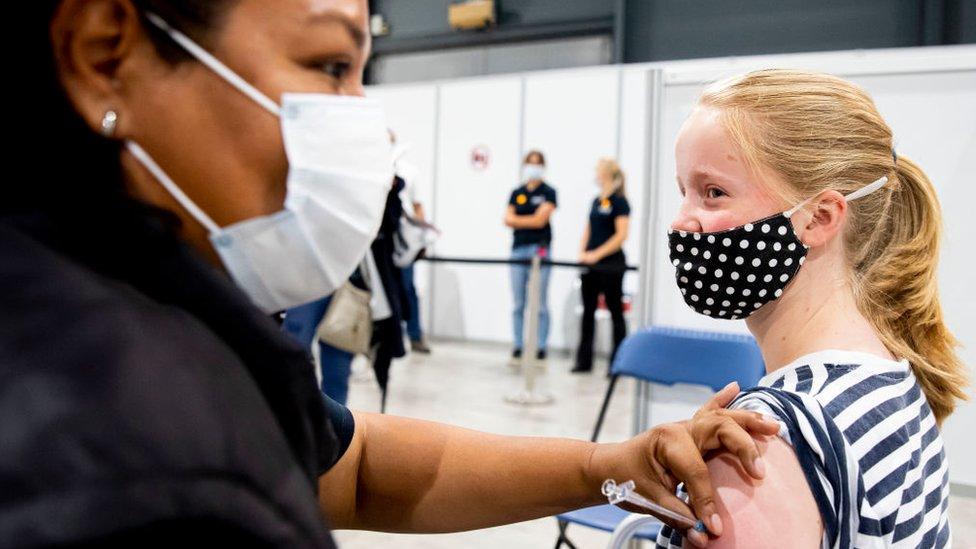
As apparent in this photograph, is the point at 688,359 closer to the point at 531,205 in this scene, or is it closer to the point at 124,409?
the point at 124,409

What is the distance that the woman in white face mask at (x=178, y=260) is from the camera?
0.39 m

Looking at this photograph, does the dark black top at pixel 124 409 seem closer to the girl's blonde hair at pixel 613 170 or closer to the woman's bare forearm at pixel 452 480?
the woman's bare forearm at pixel 452 480

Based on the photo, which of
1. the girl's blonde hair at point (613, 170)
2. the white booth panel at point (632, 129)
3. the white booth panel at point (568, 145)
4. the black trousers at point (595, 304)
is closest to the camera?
the girl's blonde hair at point (613, 170)

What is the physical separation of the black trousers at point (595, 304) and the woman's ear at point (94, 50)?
17.5 ft

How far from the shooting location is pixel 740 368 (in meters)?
2.34

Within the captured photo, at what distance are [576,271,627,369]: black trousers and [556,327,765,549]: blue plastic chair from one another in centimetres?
330

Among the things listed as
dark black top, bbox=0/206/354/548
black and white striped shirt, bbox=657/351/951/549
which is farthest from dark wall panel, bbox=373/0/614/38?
dark black top, bbox=0/206/354/548

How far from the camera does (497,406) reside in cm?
480

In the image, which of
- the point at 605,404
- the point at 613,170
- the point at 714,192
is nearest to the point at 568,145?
the point at 613,170

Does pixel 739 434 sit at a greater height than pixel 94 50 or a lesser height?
lesser

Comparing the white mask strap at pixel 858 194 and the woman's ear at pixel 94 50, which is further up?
the woman's ear at pixel 94 50

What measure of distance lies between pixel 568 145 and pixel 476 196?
104 cm

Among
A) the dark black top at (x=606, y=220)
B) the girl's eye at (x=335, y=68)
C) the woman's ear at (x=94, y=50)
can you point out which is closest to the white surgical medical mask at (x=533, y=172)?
the dark black top at (x=606, y=220)

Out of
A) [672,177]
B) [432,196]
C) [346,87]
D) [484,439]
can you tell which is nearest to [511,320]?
[432,196]
